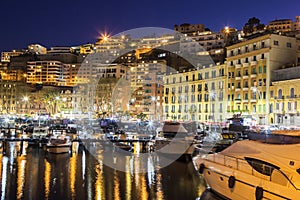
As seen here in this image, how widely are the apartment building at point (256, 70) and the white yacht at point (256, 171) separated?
4570 centimetres

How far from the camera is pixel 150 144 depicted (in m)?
44.6

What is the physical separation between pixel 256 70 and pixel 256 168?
5341 cm

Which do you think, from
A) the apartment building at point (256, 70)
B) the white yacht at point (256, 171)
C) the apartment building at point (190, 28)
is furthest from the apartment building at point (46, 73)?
the white yacht at point (256, 171)

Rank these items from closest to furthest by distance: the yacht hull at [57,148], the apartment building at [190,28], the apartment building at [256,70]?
the yacht hull at [57,148] < the apartment building at [256,70] < the apartment building at [190,28]

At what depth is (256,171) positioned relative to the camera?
1645cm

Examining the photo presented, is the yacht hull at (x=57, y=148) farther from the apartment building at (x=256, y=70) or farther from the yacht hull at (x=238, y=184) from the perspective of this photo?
the apartment building at (x=256, y=70)

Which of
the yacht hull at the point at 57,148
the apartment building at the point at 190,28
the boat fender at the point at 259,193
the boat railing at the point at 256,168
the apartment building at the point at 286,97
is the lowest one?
the yacht hull at the point at 57,148

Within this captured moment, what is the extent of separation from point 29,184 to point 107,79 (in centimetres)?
11476

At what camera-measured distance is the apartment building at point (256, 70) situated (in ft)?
211

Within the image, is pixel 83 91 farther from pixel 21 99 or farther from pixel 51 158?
Answer: pixel 51 158

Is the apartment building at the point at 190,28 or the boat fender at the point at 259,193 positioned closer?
the boat fender at the point at 259,193

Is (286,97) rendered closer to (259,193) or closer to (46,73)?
(259,193)

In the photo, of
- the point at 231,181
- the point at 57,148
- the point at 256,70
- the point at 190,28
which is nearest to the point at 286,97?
the point at 256,70

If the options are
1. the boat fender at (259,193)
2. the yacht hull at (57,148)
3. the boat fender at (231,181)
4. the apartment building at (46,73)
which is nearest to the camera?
the boat fender at (259,193)
